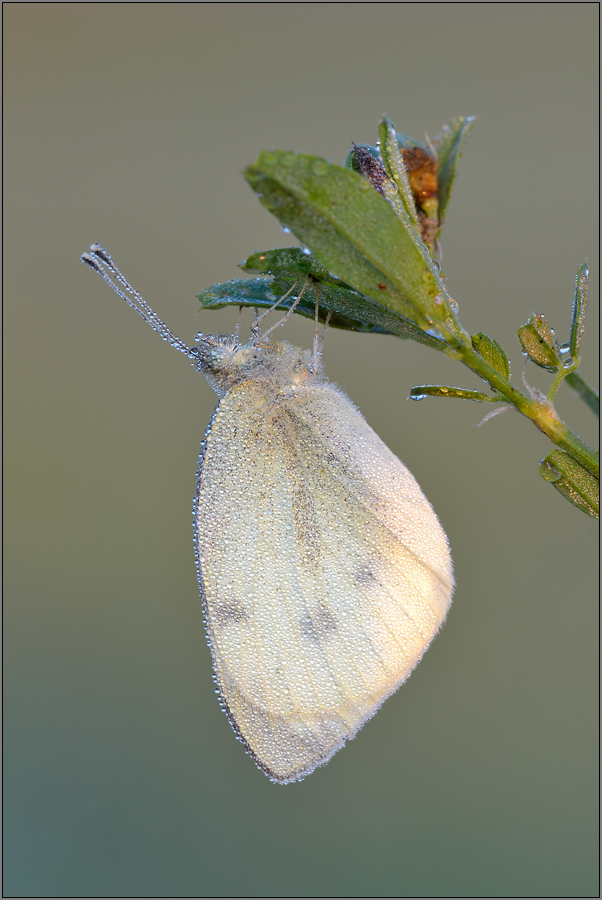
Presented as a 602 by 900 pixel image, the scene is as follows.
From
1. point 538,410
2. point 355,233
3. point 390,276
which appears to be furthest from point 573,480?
point 355,233

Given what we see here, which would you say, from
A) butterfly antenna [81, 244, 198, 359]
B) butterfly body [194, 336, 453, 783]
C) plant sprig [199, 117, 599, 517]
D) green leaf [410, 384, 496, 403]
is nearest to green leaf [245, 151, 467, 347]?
plant sprig [199, 117, 599, 517]

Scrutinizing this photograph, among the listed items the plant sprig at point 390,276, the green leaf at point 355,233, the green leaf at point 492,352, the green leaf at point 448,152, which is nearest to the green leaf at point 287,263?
the plant sprig at point 390,276

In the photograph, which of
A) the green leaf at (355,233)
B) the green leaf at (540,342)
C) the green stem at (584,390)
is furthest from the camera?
the green stem at (584,390)

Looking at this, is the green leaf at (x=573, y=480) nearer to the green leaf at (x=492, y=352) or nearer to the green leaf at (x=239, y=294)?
the green leaf at (x=492, y=352)

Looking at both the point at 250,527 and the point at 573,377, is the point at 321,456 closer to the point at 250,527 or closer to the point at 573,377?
the point at 250,527

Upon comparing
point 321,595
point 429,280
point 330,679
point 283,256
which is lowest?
point 330,679

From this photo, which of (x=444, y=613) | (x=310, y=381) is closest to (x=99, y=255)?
(x=310, y=381)
